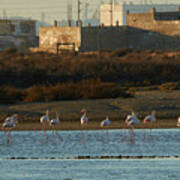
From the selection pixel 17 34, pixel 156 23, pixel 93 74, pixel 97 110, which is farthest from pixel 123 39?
pixel 97 110

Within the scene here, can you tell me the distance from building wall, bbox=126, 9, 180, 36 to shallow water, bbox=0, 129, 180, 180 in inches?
1894

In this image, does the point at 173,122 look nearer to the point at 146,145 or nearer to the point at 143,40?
the point at 146,145

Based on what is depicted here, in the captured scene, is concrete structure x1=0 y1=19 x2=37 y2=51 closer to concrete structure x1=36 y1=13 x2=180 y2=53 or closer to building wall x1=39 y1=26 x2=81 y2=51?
building wall x1=39 y1=26 x2=81 y2=51

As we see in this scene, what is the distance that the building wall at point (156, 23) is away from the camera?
6869 centimetres

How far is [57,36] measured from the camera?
71562 mm

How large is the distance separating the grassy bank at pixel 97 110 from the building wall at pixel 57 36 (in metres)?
40.8

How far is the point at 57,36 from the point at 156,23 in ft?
35.0

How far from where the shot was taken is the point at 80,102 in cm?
2752

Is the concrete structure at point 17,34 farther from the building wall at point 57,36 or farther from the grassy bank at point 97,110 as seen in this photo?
the grassy bank at point 97,110

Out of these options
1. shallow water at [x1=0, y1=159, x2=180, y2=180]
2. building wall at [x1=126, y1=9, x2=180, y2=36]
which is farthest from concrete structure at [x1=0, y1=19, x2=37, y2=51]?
shallow water at [x1=0, y1=159, x2=180, y2=180]

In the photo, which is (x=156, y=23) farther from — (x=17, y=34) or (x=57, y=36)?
(x=17, y=34)

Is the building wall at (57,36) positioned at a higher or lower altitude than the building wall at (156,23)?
lower

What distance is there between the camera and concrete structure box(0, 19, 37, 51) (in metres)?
76.7

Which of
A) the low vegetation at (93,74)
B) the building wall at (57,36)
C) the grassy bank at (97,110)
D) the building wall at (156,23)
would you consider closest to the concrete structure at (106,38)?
the building wall at (57,36)
